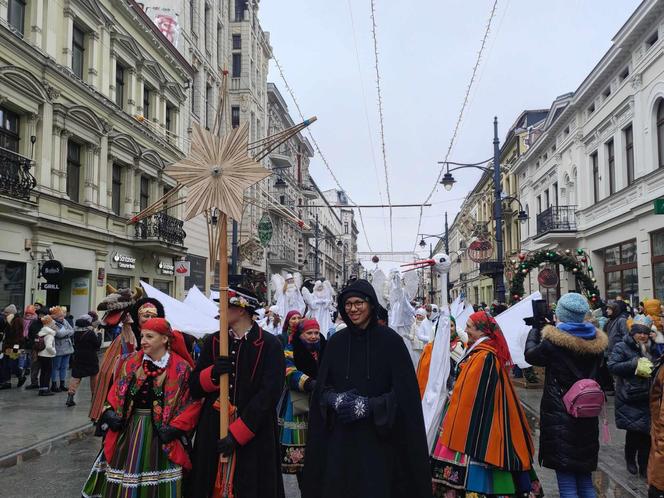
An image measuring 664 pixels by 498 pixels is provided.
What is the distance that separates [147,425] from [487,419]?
7.91 feet

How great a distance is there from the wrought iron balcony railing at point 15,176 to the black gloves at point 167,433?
1282 centimetres

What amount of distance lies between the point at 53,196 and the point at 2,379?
245 inches

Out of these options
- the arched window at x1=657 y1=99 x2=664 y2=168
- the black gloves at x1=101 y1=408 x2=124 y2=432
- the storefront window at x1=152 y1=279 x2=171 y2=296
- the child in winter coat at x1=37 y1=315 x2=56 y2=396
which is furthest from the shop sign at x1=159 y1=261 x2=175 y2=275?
the black gloves at x1=101 y1=408 x2=124 y2=432

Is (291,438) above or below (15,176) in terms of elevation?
below

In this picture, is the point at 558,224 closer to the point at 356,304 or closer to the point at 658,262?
the point at 658,262

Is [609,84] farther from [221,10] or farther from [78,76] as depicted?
[221,10]

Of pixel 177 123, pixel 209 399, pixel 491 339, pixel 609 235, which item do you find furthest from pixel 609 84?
pixel 209 399

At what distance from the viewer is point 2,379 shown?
12.9 meters

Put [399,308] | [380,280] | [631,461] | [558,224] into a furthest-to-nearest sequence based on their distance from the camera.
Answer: [558,224]
[380,280]
[399,308]
[631,461]

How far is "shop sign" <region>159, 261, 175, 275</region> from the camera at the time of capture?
2523cm

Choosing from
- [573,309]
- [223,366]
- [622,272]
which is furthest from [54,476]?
[622,272]

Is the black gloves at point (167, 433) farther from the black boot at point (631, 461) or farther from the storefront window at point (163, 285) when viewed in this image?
the storefront window at point (163, 285)

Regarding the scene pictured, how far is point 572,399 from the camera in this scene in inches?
172

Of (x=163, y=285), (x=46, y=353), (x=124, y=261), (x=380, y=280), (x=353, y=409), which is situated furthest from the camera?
(x=163, y=285)
